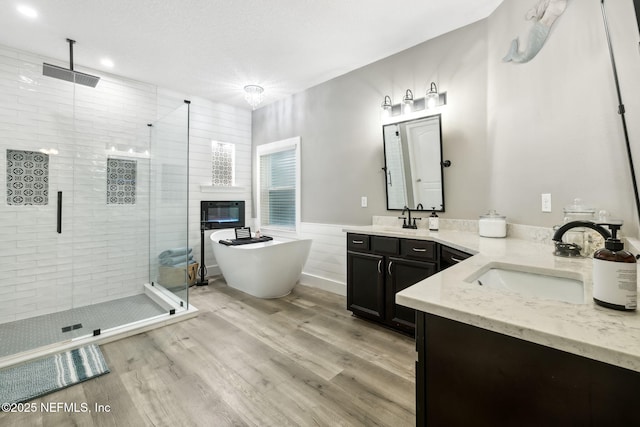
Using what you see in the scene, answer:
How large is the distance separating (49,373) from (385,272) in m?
2.69

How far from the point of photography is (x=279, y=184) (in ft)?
15.4

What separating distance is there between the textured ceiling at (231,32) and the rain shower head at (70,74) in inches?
7.7

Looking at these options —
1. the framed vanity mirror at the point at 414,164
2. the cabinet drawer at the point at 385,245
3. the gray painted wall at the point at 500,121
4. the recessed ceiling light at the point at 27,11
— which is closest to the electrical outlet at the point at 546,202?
the gray painted wall at the point at 500,121

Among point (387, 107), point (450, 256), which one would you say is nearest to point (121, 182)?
point (387, 107)

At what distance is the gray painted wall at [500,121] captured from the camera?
158 cm

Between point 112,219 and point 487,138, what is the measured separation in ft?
13.7

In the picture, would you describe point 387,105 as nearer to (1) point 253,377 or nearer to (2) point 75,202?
(1) point 253,377

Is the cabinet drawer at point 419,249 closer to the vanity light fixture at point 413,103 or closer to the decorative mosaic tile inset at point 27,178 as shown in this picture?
the vanity light fixture at point 413,103

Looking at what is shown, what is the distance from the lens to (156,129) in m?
3.85

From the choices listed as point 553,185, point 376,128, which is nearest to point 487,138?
point 553,185

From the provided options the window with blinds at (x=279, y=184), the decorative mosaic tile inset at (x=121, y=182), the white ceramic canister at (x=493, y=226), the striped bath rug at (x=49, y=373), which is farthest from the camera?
the window with blinds at (x=279, y=184)

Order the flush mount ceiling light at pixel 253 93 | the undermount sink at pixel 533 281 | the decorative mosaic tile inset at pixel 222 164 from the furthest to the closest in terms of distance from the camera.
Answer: the decorative mosaic tile inset at pixel 222 164 → the flush mount ceiling light at pixel 253 93 → the undermount sink at pixel 533 281

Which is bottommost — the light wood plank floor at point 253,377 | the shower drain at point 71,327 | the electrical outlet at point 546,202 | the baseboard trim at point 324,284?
the light wood plank floor at point 253,377

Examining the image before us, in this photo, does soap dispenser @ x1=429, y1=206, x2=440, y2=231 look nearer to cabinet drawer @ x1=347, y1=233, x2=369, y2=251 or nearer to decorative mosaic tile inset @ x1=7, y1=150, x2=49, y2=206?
cabinet drawer @ x1=347, y1=233, x2=369, y2=251
